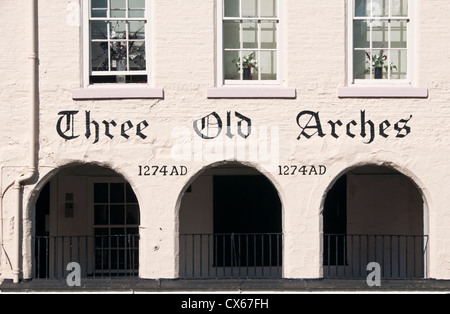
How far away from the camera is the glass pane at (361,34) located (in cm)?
1412

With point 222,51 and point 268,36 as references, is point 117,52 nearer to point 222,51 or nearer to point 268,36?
point 222,51

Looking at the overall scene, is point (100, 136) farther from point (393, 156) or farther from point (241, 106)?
point (393, 156)

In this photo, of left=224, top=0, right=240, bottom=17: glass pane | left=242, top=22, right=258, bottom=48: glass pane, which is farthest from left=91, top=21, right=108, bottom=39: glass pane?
left=242, top=22, right=258, bottom=48: glass pane

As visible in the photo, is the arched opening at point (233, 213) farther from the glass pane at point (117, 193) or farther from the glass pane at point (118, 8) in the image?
the glass pane at point (118, 8)

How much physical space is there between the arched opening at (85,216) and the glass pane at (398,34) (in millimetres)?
5851

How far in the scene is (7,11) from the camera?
45.0 feet

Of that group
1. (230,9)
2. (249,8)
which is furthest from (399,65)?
(230,9)

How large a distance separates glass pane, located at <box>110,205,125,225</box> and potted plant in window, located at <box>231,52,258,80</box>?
433 centimetres

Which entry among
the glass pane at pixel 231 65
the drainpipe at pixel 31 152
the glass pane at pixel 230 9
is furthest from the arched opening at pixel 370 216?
the drainpipe at pixel 31 152

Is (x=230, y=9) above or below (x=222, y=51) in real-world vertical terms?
above

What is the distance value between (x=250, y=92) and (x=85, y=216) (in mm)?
4869

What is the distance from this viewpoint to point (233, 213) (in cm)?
1675

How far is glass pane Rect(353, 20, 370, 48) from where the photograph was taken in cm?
1412

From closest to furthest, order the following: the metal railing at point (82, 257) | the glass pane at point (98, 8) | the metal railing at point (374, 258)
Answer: the glass pane at point (98, 8) < the metal railing at point (82, 257) < the metal railing at point (374, 258)
